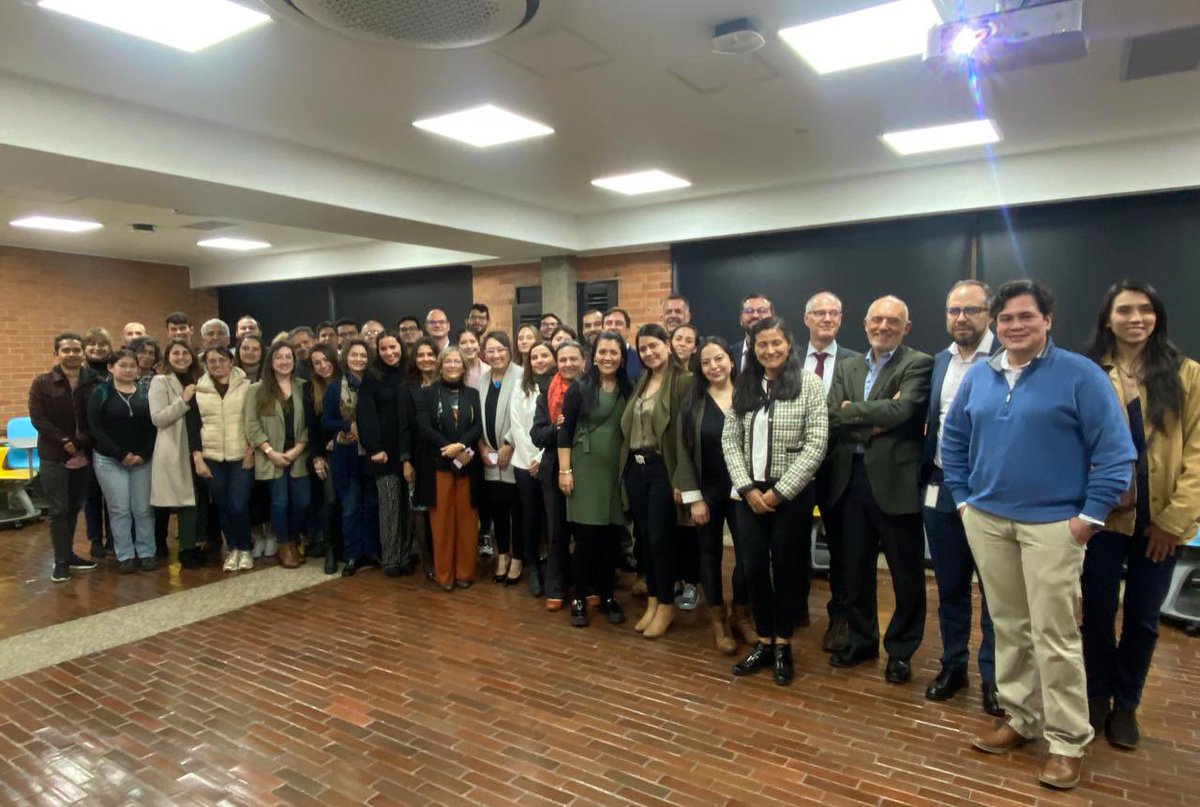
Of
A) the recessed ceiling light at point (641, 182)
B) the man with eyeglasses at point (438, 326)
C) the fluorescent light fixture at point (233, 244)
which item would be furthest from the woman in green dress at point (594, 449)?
the fluorescent light fixture at point (233, 244)

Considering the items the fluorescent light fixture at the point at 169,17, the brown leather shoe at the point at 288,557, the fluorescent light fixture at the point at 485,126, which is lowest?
the brown leather shoe at the point at 288,557

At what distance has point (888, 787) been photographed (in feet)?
8.32

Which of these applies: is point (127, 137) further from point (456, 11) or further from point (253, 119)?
point (456, 11)

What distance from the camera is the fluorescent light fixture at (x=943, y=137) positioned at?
489 cm

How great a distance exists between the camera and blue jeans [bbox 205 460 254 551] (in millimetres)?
5195

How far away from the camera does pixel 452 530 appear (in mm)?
4738

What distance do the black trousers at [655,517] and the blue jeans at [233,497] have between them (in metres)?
2.98

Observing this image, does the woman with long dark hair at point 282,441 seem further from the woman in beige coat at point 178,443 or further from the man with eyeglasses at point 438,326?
the man with eyeglasses at point 438,326

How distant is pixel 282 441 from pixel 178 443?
2.69ft

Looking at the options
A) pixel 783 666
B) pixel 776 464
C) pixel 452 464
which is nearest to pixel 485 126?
pixel 452 464

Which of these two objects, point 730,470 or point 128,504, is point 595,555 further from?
point 128,504

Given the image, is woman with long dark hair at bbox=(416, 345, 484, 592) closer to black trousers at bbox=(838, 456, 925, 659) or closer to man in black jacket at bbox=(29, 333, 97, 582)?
black trousers at bbox=(838, 456, 925, 659)

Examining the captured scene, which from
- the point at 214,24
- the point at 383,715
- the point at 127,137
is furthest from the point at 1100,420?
the point at 127,137

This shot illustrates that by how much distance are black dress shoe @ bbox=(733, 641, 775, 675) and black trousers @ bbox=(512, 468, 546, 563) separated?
1.65 m
